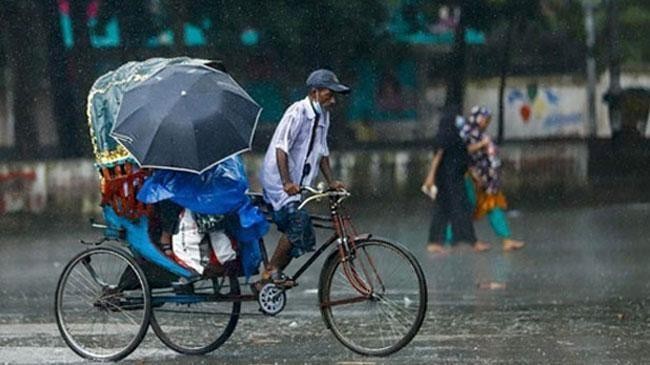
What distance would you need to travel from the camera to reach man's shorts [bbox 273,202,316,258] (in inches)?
395

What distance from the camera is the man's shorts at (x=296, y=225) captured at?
1004 cm

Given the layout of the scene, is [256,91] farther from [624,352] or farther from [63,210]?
[624,352]

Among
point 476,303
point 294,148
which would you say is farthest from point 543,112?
point 294,148

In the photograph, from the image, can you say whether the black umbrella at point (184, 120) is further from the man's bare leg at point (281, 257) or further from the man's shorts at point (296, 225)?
the man's bare leg at point (281, 257)

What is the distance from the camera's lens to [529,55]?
72.7ft

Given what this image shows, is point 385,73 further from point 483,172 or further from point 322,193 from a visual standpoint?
Answer: point 322,193

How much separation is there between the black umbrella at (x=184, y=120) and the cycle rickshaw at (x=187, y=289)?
255 mm

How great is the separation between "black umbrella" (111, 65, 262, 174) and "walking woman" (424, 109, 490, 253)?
7.40 meters

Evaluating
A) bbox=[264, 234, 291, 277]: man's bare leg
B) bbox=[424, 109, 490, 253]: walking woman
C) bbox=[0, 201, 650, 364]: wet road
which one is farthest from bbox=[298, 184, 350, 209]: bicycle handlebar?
bbox=[424, 109, 490, 253]: walking woman

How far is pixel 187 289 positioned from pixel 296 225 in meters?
0.70

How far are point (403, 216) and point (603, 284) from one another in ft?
23.4

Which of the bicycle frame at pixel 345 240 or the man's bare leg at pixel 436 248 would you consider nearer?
the bicycle frame at pixel 345 240

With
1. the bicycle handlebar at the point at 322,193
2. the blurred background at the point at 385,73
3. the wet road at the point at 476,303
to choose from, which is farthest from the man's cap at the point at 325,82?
the blurred background at the point at 385,73

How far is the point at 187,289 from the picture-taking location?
10055 millimetres
